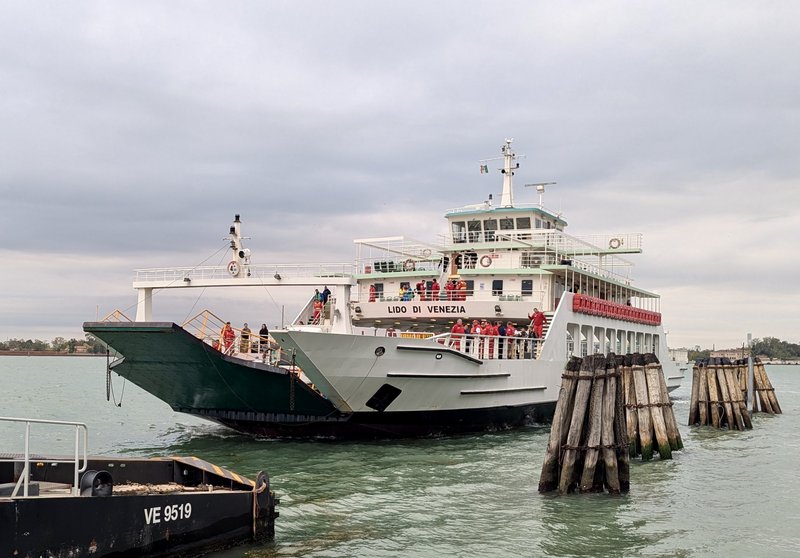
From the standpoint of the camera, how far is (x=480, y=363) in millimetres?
20219

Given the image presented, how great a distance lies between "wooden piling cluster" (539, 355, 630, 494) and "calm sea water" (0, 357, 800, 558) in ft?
1.26

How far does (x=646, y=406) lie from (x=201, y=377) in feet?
32.5

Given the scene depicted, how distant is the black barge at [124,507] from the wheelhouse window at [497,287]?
15.8m

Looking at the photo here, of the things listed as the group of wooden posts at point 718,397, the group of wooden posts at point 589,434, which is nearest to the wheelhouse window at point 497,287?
the group of wooden posts at point 718,397

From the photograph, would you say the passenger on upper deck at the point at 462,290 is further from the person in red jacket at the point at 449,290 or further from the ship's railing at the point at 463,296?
the person in red jacket at the point at 449,290

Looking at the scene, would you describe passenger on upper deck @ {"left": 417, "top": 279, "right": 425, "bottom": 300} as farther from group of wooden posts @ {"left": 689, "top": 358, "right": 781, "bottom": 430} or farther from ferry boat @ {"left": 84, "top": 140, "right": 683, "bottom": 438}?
group of wooden posts @ {"left": 689, "top": 358, "right": 781, "bottom": 430}

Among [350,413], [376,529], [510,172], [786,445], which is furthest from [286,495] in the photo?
[510,172]

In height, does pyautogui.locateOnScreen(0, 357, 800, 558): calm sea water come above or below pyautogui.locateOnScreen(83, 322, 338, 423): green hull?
below

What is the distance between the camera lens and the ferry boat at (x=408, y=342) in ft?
58.2

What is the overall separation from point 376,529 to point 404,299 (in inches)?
556

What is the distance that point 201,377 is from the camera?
1819 cm

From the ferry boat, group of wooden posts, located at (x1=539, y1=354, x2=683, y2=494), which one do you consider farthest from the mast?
group of wooden posts, located at (x1=539, y1=354, x2=683, y2=494)

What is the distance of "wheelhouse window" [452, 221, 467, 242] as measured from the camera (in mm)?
28312

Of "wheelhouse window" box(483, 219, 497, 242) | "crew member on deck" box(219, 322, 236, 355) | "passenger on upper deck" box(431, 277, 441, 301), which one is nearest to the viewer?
"crew member on deck" box(219, 322, 236, 355)
